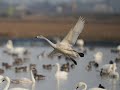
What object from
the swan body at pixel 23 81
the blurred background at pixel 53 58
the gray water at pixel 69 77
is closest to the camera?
the gray water at pixel 69 77

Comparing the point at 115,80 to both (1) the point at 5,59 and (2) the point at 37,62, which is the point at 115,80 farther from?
(1) the point at 5,59

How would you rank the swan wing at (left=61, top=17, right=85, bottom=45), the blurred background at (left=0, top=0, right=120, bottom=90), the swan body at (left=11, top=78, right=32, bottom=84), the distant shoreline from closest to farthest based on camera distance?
the swan wing at (left=61, top=17, right=85, bottom=45) < the swan body at (left=11, top=78, right=32, bottom=84) < the blurred background at (left=0, top=0, right=120, bottom=90) < the distant shoreline

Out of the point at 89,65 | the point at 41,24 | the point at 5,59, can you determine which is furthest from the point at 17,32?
the point at 89,65

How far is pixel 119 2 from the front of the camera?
364 feet

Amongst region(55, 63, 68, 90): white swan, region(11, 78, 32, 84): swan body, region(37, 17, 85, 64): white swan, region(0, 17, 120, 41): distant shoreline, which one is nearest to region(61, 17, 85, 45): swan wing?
region(37, 17, 85, 64): white swan

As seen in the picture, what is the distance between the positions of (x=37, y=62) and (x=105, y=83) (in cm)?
722

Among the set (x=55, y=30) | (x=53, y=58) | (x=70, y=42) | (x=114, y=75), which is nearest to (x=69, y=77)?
(x=114, y=75)

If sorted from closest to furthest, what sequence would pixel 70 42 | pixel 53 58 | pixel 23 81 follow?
1. pixel 70 42
2. pixel 23 81
3. pixel 53 58

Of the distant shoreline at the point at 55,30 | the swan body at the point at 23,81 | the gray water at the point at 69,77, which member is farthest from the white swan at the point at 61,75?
the distant shoreline at the point at 55,30

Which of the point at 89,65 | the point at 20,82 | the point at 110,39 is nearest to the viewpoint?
the point at 20,82

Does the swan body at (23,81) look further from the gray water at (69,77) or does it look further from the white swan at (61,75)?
the white swan at (61,75)

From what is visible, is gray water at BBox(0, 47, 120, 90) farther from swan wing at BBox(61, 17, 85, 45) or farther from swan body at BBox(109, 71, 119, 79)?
swan wing at BBox(61, 17, 85, 45)

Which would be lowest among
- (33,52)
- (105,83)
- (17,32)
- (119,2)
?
(105,83)

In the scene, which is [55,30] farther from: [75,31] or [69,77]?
[75,31]
